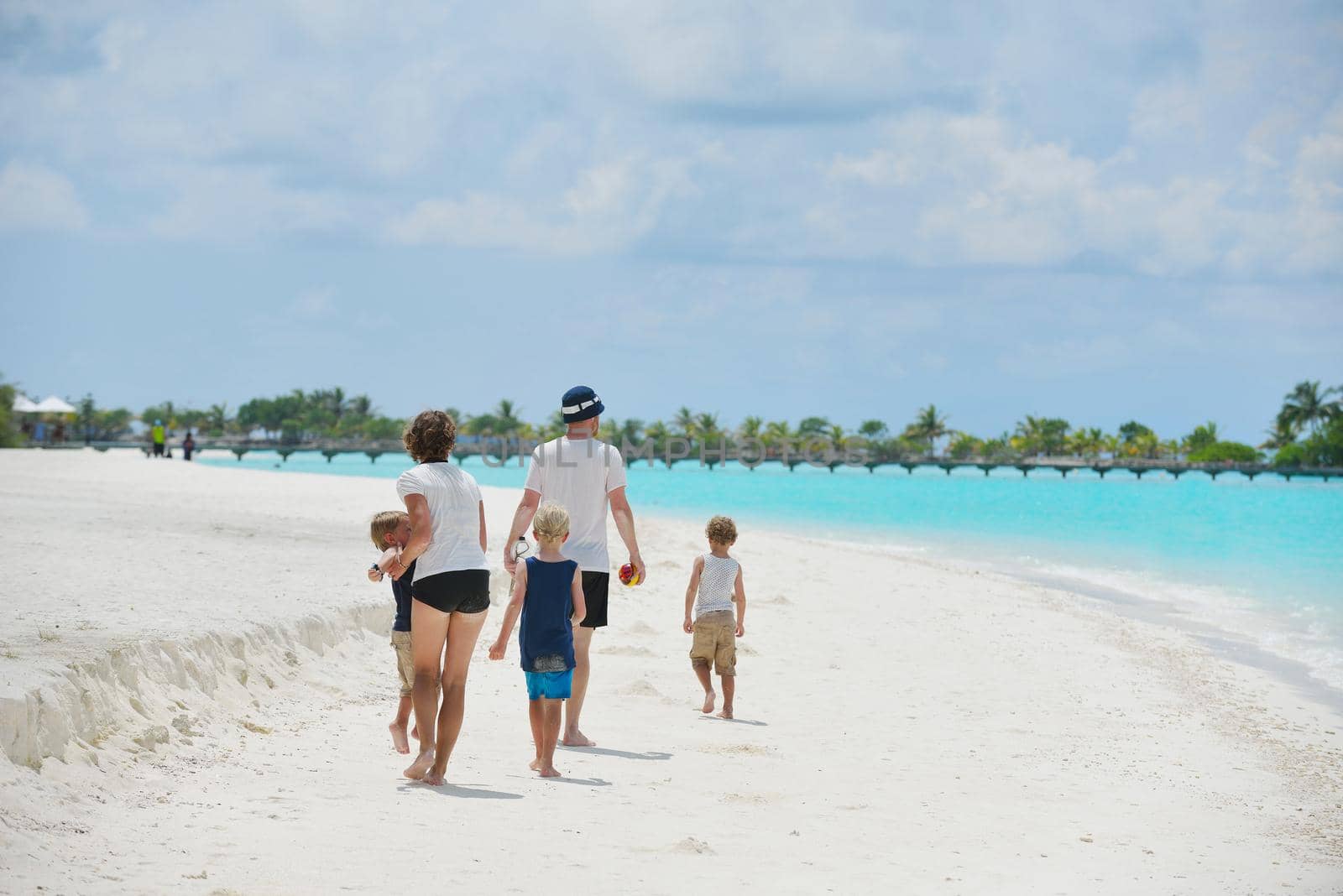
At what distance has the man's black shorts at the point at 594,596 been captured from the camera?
6.27 m

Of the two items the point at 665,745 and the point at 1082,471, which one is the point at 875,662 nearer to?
the point at 665,745

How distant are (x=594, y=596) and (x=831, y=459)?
13980 cm

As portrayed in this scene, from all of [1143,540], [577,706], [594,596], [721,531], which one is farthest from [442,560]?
[1143,540]

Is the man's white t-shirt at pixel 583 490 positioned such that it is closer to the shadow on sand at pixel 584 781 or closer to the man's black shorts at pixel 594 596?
the man's black shorts at pixel 594 596

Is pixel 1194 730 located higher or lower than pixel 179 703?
lower

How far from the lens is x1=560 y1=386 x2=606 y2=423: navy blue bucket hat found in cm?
628

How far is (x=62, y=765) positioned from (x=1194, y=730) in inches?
299

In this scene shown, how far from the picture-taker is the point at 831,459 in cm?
14462

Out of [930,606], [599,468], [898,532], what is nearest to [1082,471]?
[898,532]

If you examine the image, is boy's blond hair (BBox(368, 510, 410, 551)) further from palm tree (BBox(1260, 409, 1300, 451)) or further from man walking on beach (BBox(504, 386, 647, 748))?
palm tree (BBox(1260, 409, 1300, 451))

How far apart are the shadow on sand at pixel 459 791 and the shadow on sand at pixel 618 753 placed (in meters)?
1.10

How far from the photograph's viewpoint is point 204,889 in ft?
13.2

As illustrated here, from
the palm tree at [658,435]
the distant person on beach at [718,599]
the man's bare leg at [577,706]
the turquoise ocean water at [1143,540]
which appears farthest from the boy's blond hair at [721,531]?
the palm tree at [658,435]

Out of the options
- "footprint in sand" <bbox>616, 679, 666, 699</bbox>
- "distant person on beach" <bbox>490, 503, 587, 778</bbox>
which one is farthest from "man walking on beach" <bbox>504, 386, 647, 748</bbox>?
"footprint in sand" <bbox>616, 679, 666, 699</bbox>
